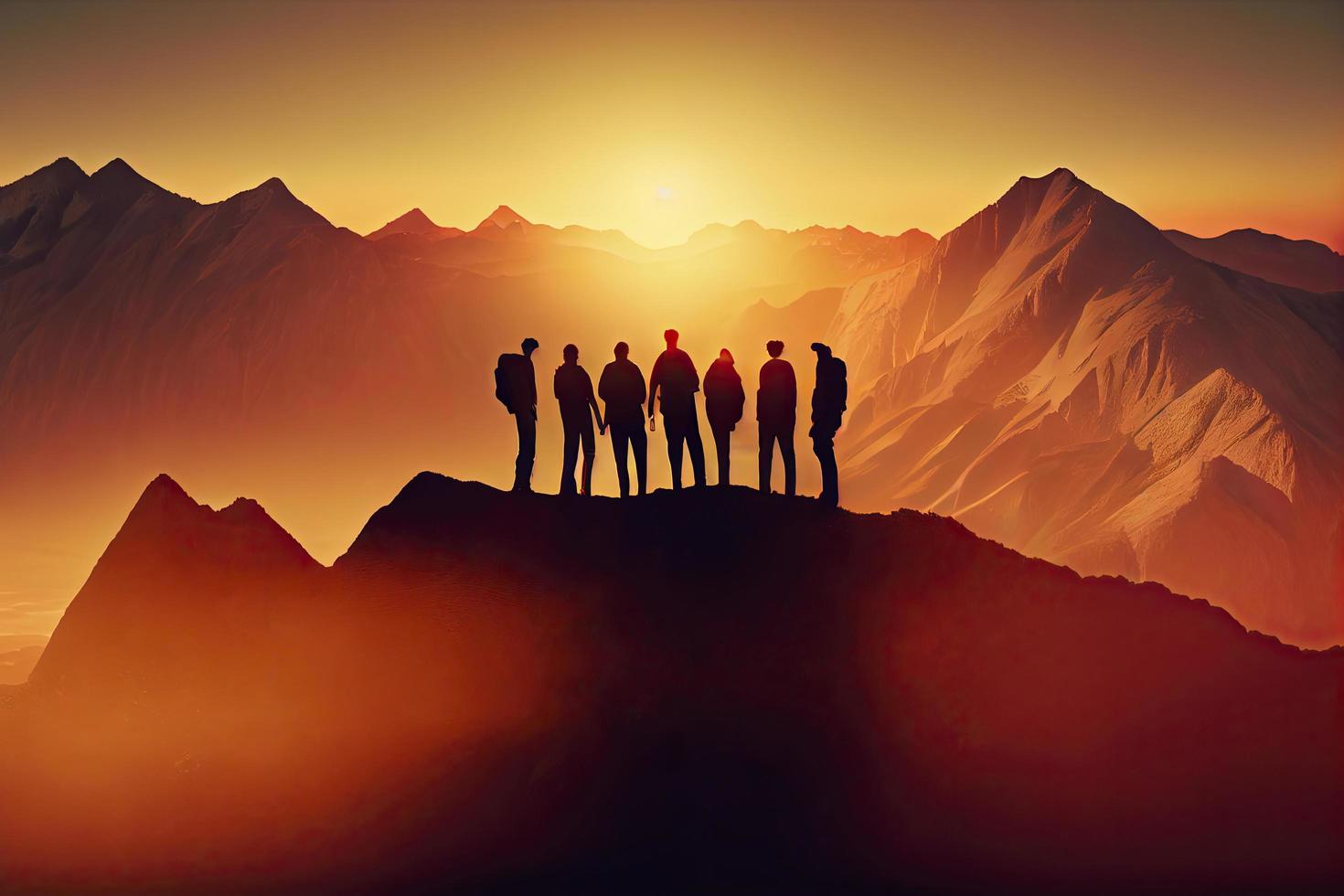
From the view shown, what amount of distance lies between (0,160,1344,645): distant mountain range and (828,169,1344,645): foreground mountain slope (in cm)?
22

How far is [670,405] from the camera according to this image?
72.1 feet

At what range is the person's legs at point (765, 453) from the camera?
71.5ft

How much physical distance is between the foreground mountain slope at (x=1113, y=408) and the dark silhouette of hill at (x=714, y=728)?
54.0m

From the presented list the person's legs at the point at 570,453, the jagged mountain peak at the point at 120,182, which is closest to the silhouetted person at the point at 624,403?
the person's legs at the point at 570,453

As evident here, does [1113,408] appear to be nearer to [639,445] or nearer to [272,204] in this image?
[639,445]

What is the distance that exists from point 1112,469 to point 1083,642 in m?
66.0

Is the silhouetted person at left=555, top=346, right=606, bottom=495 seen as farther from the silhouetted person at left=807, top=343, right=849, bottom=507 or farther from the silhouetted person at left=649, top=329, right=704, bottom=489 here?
the silhouetted person at left=807, top=343, right=849, bottom=507

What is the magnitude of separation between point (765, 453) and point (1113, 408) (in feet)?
240

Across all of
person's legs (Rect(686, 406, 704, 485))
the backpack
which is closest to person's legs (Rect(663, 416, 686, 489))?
person's legs (Rect(686, 406, 704, 485))

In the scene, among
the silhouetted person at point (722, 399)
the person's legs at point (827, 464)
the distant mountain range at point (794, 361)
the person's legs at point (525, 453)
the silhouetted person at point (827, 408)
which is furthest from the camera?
the distant mountain range at point (794, 361)

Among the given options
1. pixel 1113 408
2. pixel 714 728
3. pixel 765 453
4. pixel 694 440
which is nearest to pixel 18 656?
pixel 694 440

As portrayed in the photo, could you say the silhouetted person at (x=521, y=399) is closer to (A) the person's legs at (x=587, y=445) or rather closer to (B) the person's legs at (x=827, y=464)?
(A) the person's legs at (x=587, y=445)

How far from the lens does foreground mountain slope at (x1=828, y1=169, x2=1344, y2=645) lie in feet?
242

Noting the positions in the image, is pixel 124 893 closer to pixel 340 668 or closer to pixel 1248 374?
pixel 340 668
